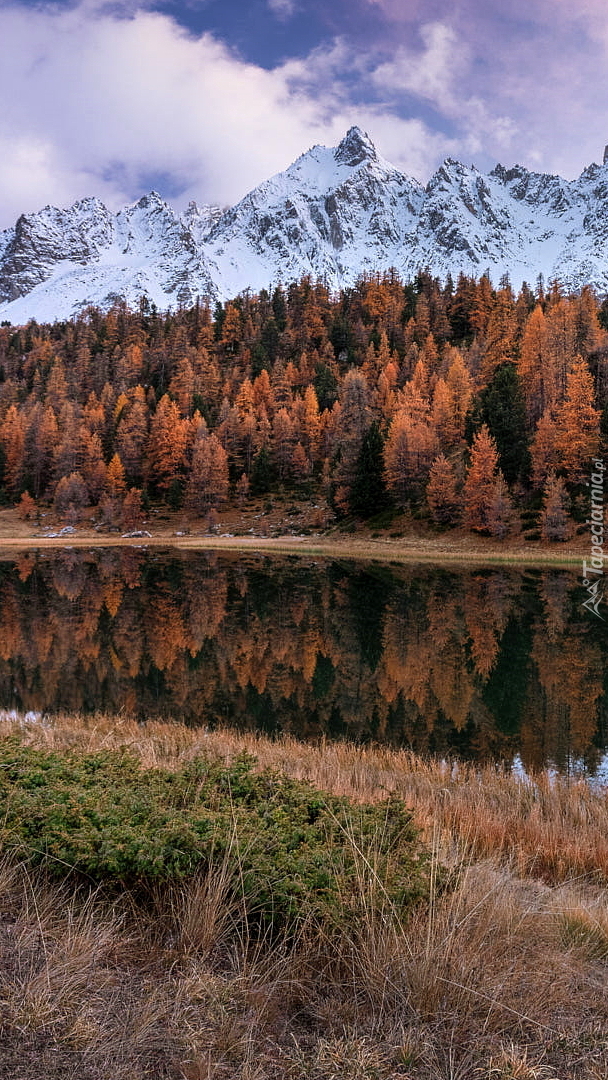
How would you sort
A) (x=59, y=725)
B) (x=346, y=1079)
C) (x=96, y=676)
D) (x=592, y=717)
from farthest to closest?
(x=96, y=676) → (x=592, y=717) → (x=59, y=725) → (x=346, y=1079)

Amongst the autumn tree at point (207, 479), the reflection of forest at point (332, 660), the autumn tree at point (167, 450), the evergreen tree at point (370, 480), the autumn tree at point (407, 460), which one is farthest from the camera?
the autumn tree at point (167, 450)

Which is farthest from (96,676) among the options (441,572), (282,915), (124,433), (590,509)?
(124,433)

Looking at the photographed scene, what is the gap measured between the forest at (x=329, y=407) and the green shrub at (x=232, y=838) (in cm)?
5260

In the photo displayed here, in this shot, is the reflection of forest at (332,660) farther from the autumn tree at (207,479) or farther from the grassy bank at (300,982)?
the autumn tree at (207,479)

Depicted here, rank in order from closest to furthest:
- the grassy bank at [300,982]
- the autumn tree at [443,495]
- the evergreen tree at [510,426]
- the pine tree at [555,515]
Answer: the grassy bank at [300,982] → the pine tree at [555,515] → the autumn tree at [443,495] → the evergreen tree at [510,426]

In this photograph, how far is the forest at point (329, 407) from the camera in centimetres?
6194

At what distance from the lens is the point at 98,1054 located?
2793 millimetres

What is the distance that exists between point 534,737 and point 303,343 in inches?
4636

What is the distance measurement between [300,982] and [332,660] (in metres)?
16.4

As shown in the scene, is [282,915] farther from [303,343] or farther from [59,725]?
[303,343]

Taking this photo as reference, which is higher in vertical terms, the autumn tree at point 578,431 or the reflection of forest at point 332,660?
the autumn tree at point 578,431

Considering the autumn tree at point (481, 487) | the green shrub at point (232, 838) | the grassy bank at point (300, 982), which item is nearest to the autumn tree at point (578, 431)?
the autumn tree at point (481, 487)

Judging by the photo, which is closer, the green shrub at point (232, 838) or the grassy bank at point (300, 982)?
the grassy bank at point (300, 982)

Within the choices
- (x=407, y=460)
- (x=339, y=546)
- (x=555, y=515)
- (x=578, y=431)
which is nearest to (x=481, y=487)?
(x=555, y=515)
